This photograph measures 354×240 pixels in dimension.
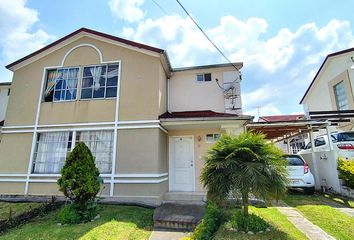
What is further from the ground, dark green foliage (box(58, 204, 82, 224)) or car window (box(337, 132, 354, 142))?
car window (box(337, 132, 354, 142))

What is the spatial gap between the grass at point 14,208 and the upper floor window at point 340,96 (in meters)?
20.7

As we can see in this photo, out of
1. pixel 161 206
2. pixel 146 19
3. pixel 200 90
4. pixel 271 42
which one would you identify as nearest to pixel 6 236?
pixel 161 206

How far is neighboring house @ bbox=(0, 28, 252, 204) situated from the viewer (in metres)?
8.77

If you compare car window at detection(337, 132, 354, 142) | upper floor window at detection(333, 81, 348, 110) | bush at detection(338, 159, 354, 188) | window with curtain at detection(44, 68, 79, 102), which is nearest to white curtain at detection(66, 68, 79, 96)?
window with curtain at detection(44, 68, 79, 102)

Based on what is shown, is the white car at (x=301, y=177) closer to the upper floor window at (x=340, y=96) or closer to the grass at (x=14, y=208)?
the upper floor window at (x=340, y=96)

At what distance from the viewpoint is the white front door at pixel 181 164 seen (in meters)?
9.86

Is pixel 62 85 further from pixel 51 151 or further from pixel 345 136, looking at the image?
pixel 345 136

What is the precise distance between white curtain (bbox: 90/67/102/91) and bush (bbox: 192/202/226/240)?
25.7 ft

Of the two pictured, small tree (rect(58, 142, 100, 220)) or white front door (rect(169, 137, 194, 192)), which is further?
white front door (rect(169, 137, 194, 192))

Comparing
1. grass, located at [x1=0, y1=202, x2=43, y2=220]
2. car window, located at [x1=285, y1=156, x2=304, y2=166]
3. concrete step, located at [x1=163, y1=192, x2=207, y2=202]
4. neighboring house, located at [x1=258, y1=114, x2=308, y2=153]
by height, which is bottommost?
grass, located at [x1=0, y1=202, x2=43, y2=220]

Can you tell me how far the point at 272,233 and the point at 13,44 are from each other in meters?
A: 12.4

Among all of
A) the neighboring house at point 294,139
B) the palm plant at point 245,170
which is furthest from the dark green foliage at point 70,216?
the neighboring house at point 294,139

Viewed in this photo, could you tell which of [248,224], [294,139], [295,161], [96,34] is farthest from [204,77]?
[294,139]

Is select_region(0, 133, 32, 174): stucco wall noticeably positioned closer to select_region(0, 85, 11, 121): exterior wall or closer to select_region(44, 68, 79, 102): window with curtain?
select_region(44, 68, 79, 102): window with curtain
